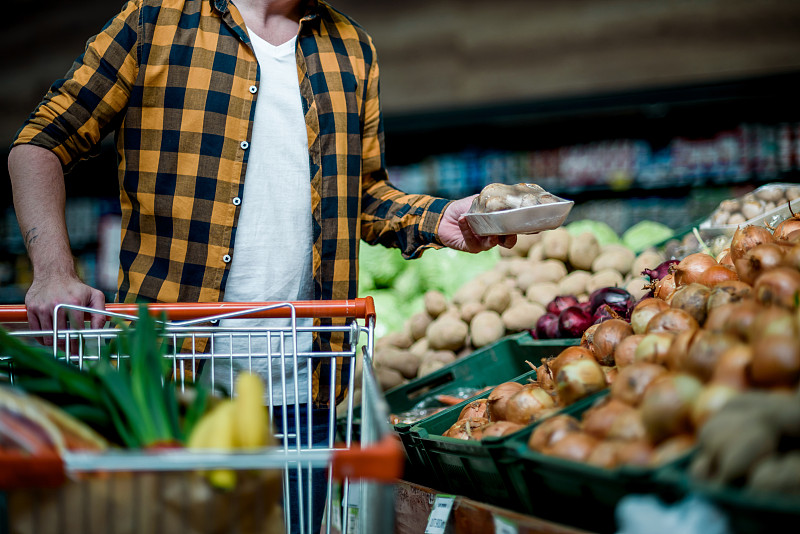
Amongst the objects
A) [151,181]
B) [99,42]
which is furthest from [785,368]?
[99,42]

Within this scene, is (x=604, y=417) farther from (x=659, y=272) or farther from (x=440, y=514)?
(x=659, y=272)

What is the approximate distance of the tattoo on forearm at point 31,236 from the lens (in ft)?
5.06

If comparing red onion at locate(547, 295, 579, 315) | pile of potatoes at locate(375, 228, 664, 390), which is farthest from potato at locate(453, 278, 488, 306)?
red onion at locate(547, 295, 579, 315)

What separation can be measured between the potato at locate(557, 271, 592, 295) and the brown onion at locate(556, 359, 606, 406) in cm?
176

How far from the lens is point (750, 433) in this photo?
32.7 inches

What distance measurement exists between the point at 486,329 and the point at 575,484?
188 cm

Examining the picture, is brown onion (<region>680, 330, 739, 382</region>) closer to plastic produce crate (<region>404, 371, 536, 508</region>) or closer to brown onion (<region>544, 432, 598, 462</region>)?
brown onion (<region>544, 432, 598, 462</region>)

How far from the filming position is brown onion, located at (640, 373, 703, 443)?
3.19 feet

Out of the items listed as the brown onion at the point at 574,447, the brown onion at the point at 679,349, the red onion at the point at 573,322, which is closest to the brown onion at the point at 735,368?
the brown onion at the point at 679,349

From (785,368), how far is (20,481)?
1.01 meters

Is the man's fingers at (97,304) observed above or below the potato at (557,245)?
below

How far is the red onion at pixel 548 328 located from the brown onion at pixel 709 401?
150cm

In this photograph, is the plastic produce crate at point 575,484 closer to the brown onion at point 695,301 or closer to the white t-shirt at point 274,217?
the brown onion at point 695,301

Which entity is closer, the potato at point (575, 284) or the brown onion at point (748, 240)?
the brown onion at point (748, 240)
